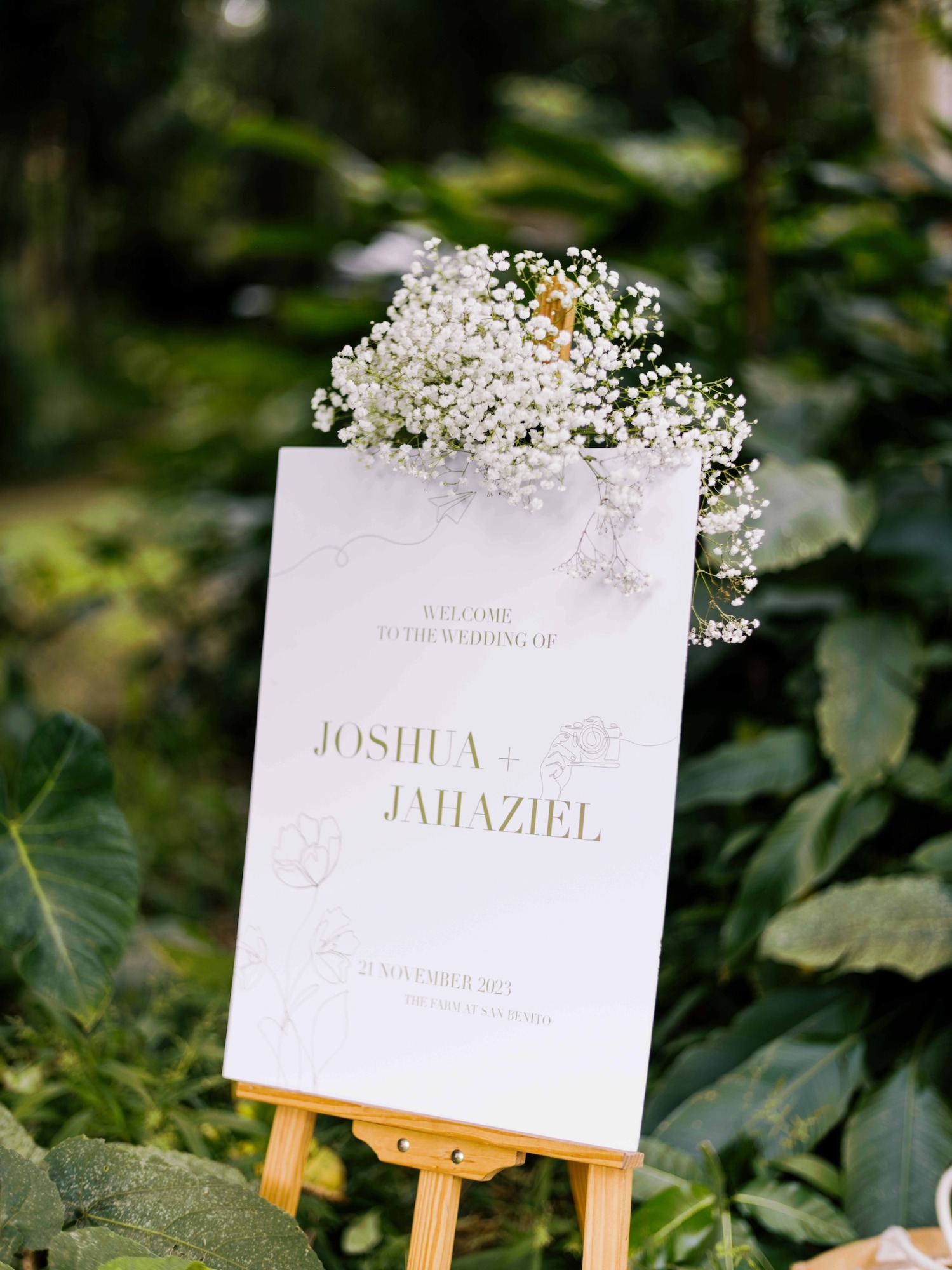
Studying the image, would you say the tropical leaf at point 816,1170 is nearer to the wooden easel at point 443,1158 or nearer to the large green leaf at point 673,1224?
the large green leaf at point 673,1224

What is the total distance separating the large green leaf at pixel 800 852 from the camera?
49.4 inches

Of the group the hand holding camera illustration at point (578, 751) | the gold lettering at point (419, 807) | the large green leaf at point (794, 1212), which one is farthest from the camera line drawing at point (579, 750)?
the large green leaf at point (794, 1212)

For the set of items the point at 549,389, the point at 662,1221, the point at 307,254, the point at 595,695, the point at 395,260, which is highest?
the point at 307,254

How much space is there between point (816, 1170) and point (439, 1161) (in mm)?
548

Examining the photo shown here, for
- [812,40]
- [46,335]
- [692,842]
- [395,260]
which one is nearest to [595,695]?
[692,842]

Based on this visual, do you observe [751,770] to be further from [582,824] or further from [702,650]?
[582,824]

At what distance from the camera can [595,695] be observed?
30.9 inches

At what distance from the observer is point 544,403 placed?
29.7 inches

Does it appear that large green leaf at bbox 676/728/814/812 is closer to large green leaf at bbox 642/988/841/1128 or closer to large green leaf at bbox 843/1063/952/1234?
large green leaf at bbox 642/988/841/1128

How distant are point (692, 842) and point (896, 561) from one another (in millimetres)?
575

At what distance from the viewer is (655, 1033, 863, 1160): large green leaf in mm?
1102

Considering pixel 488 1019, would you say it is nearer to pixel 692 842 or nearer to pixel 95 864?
pixel 95 864

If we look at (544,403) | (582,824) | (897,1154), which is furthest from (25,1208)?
(897,1154)

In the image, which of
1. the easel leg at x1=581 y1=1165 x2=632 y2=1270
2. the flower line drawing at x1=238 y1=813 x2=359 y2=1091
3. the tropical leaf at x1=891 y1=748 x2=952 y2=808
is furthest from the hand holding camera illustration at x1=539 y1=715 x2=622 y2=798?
the tropical leaf at x1=891 y1=748 x2=952 y2=808
